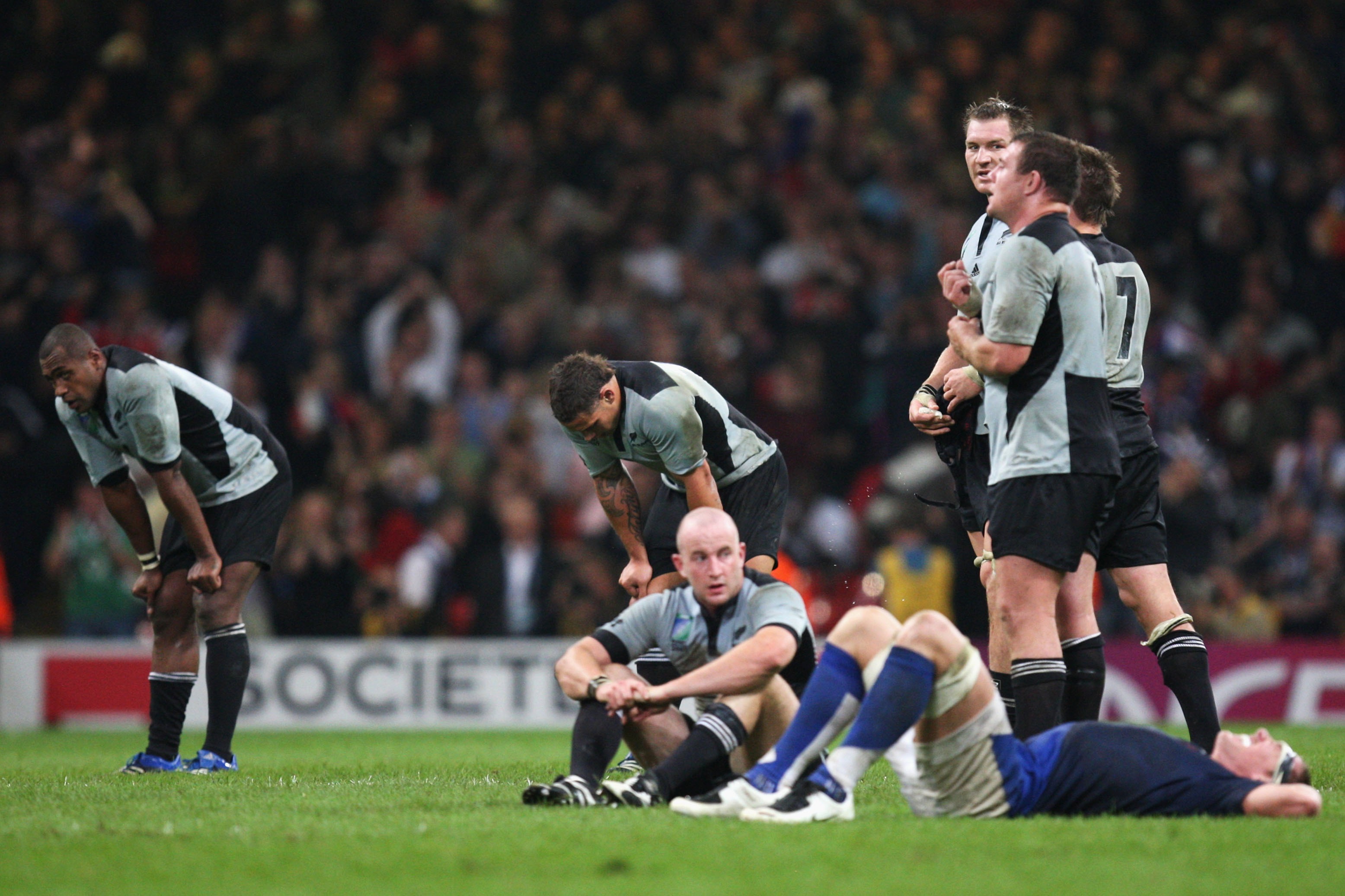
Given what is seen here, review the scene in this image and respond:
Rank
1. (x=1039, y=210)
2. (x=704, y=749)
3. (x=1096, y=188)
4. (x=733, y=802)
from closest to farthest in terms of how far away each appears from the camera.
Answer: (x=733, y=802) → (x=704, y=749) → (x=1039, y=210) → (x=1096, y=188)

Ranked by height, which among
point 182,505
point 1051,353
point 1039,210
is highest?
point 1039,210

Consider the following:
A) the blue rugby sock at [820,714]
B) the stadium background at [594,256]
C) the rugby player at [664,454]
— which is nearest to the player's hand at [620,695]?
the blue rugby sock at [820,714]

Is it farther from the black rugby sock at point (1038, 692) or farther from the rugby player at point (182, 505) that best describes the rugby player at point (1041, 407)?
the rugby player at point (182, 505)

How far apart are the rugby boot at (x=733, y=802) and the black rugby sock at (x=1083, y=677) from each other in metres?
1.83

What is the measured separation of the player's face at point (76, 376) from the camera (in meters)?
7.93

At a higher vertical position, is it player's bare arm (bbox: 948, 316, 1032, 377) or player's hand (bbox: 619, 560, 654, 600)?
Result: player's bare arm (bbox: 948, 316, 1032, 377)

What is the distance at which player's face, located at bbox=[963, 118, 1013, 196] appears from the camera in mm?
7355

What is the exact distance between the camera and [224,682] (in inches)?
332

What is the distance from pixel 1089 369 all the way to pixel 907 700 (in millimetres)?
1713

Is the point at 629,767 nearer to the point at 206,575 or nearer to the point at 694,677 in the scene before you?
the point at 694,677

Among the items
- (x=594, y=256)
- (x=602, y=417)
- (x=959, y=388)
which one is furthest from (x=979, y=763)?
(x=594, y=256)

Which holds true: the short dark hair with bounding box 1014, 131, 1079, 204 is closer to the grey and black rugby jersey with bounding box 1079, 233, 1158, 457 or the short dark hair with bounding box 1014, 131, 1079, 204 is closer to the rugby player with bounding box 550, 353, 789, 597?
the grey and black rugby jersey with bounding box 1079, 233, 1158, 457

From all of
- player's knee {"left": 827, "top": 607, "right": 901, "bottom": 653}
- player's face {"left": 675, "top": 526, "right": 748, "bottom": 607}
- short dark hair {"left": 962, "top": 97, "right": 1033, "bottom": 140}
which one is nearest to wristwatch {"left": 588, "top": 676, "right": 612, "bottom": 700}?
player's face {"left": 675, "top": 526, "right": 748, "bottom": 607}

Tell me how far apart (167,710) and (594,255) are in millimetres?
9372
